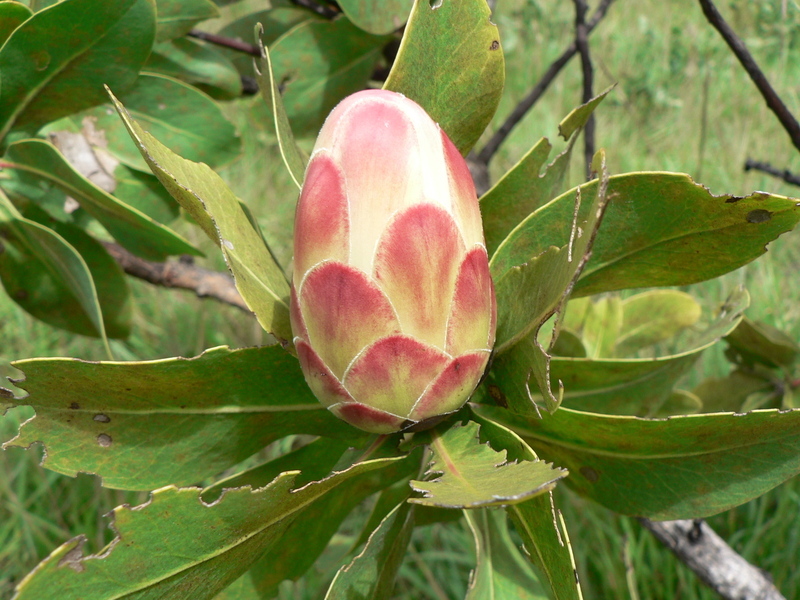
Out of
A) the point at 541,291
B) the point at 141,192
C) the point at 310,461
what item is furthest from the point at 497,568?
the point at 141,192

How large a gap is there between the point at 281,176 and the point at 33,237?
7.22 ft

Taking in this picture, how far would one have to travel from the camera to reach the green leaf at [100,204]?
3.22 ft

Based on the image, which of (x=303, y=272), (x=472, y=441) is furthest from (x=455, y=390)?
(x=303, y=272)

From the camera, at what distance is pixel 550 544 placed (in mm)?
651

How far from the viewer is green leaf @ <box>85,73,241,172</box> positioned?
1.24 meters

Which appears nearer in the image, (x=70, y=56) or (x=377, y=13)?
(x=70, y=56)

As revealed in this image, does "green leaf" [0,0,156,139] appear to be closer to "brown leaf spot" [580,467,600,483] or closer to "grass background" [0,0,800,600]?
"grass background" [0,0,800,600]

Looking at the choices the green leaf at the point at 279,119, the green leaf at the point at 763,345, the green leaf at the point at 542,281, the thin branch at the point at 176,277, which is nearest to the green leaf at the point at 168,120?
the thin branch at the point at 176,277

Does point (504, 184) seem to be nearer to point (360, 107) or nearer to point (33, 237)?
point (360, 107)

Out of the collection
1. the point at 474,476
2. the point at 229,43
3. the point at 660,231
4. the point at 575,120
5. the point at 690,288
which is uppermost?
the point at 229,43

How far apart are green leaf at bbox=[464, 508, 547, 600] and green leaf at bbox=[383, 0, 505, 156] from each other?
47 cm

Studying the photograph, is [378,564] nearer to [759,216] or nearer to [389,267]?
[389,267]

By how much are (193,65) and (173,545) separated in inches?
40.4

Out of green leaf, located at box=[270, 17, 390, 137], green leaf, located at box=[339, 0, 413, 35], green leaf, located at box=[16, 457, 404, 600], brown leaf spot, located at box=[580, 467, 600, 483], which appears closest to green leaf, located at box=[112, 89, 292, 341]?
green leaf, located at box=[16, 457, 404, 600]
